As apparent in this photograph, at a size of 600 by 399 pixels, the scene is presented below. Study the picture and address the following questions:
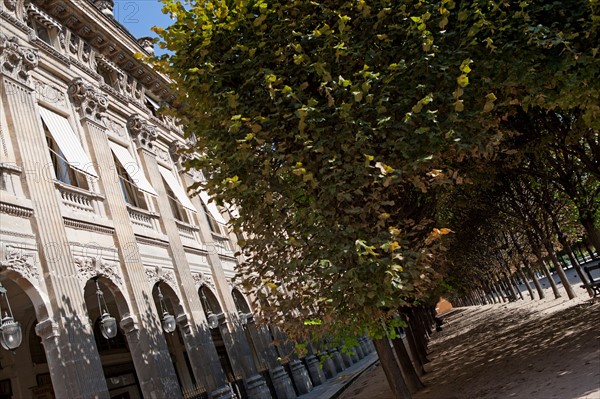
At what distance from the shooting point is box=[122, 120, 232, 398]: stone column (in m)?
15.5

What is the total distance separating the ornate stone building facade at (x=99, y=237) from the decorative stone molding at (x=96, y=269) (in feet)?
0.12

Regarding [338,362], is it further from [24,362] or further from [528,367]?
[528,367]

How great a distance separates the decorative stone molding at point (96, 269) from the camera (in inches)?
471

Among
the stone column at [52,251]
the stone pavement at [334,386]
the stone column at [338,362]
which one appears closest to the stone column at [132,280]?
the stone column at [52,251]

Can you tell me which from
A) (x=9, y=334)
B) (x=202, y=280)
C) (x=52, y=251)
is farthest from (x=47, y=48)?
(x=202, y=280)

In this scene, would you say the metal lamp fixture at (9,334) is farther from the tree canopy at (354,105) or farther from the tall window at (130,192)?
the tall window at (130,192)

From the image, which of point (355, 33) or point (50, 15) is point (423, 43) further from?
point (50, 15)

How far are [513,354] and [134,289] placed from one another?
10286 mm

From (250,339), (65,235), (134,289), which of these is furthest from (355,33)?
(250,339)

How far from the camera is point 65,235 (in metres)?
11.7

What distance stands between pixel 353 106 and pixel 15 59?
9.23 meters

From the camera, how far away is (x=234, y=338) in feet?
60.5

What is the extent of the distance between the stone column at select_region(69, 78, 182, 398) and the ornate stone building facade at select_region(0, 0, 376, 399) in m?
0.04

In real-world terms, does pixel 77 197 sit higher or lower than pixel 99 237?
higher
